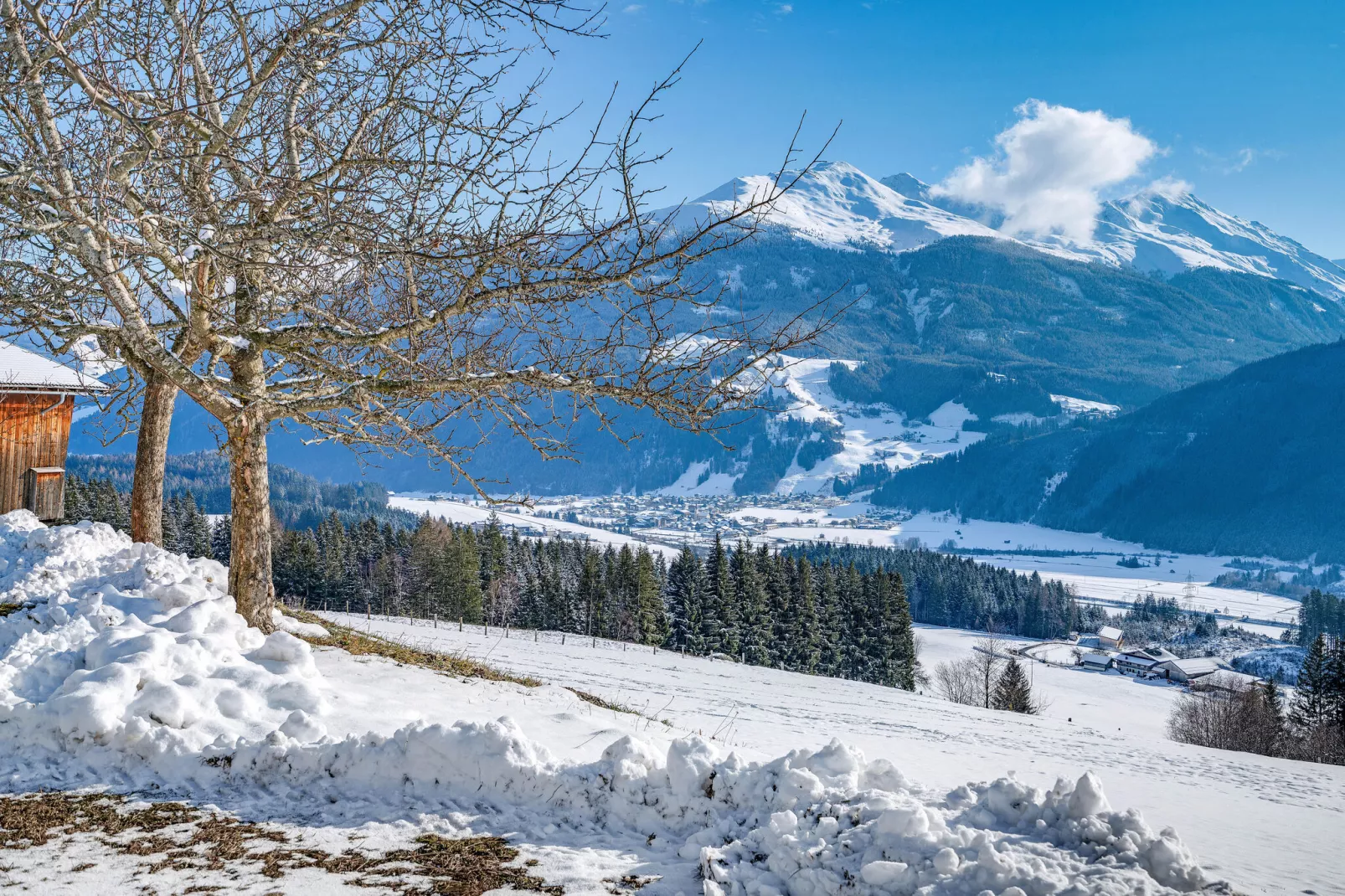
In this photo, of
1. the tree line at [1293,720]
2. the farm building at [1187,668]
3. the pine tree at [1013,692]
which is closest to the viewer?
the tree line at [1293,720]

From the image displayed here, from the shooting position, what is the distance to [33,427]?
1948 centimetres

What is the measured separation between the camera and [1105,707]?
223ft

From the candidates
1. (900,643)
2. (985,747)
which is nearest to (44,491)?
(985,747)

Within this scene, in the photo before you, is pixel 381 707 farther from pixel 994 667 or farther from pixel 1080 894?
pixel 994 667

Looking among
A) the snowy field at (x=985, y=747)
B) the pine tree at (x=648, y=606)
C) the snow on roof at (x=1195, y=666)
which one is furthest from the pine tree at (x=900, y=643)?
the snow on roof at (x=1195, y=666)

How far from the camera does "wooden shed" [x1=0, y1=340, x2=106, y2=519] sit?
18422 millimetres

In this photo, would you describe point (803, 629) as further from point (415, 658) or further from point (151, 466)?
point (151, 466)

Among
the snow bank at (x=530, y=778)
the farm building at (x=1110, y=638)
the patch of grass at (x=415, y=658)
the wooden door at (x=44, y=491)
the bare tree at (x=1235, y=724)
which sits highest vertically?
the wooden door at (x=44, y=491)

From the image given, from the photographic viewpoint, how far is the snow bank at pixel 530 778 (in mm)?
3949

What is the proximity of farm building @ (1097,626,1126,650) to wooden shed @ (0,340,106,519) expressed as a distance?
381ft

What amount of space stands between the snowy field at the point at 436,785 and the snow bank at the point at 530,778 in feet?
0.05

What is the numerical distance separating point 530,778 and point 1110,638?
123 m

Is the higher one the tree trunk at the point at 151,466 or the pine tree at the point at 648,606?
the tree trunk at the point at 151,466

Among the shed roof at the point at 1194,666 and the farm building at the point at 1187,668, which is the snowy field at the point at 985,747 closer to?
the farm building at the point at 1187,668
